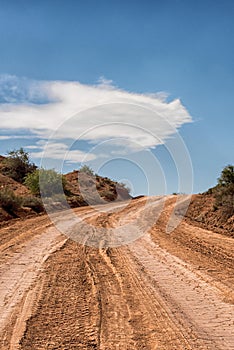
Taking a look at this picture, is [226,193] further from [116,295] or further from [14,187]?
[14,187]

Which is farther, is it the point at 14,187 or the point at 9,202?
the point at 14,187

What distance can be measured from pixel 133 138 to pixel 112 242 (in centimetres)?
509

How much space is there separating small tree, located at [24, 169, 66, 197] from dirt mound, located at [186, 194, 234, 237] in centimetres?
1120

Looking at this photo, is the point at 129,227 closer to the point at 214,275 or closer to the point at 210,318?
the point at 214,275

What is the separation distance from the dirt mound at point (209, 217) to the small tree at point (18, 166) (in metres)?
22.7

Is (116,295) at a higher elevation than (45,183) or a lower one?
lower

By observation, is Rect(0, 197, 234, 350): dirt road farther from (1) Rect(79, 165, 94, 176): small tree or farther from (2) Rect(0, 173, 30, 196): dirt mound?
(1) Rect(79, 165, 94, 176): small tree

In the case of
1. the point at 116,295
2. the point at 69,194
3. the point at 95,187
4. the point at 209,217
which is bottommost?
the point at 116,295

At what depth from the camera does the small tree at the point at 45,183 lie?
3231 centimetres

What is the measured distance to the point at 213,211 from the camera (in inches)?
882

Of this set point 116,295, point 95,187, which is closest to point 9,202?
point 116,295

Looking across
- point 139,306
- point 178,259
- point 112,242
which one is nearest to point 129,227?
point 112,242

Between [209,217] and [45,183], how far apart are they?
15.4 metres

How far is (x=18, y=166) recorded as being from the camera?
45.6 metres
